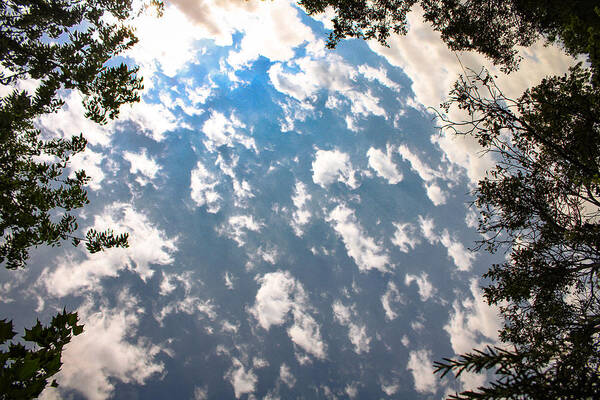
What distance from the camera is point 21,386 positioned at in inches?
129

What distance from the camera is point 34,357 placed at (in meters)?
3.82

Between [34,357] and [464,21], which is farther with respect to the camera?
[464,21]

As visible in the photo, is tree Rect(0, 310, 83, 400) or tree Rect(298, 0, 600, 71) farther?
tree Rect(298, 0, 600, 71)

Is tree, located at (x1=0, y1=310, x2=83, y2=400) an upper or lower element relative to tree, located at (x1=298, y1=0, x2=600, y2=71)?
lower

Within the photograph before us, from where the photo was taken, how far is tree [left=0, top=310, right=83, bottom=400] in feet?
10.3

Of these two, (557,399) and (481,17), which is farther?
(481,17)

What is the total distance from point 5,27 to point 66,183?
7862 millimetres

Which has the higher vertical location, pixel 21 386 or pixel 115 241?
pixel 115 241

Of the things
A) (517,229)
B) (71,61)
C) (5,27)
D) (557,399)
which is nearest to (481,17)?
(517,229)

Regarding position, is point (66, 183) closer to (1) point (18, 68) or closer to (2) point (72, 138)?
(2) point (72, 138)

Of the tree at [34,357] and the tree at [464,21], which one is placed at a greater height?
the tree at [464,21]

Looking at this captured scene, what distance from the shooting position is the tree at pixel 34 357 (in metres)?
3.15

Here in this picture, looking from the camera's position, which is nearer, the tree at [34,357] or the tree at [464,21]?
the tree at [34,357]

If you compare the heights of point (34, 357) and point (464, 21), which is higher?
point (464, 21)
